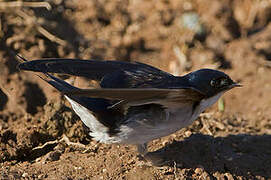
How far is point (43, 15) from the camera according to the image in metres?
5.93

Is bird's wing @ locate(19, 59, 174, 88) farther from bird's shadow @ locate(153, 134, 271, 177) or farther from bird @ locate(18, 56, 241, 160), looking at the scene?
bird's shadow @ locate(153, 134, 271, 177)

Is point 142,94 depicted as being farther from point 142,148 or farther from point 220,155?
point 220,155

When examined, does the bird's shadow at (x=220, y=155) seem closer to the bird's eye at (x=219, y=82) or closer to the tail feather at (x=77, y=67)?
the bird's eye at (x=219, y=82)

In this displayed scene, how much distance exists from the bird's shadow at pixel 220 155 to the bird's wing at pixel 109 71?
0.67 meters

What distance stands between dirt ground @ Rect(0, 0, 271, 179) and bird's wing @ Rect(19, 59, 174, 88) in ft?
2.17

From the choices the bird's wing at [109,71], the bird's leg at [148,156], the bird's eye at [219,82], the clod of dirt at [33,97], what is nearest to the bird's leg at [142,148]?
the bird's leg at [148,156]

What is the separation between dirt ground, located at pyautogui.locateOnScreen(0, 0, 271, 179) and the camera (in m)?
3.55

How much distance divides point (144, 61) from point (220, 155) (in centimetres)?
274

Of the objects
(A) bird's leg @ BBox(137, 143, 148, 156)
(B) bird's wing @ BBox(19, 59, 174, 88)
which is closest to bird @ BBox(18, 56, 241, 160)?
(B) bird's wing @ BBox(19, 59, 174, 88)

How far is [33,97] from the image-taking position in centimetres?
493

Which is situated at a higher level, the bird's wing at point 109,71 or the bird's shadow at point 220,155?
the bird's wing at point 109,71

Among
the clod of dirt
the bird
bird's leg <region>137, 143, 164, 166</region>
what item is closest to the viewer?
the bird

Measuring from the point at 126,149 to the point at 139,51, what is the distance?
115 inches

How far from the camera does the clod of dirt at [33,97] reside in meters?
4.82
